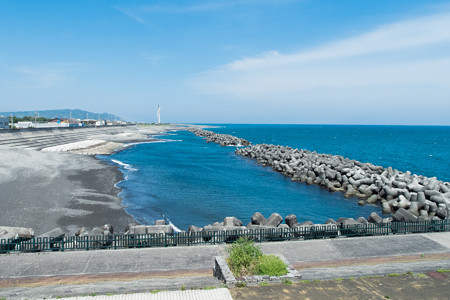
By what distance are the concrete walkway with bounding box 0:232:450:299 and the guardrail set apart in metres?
0.47

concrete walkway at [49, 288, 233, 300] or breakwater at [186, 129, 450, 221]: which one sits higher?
concrete walkway at [49, 288, 233, 300]

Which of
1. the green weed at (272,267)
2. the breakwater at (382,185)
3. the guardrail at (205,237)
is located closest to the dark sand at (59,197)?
the guardrail at (205,237)

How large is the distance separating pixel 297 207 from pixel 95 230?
16.9m

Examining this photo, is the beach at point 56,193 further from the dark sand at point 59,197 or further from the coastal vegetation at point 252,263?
the coastal vegetation at point 252,263

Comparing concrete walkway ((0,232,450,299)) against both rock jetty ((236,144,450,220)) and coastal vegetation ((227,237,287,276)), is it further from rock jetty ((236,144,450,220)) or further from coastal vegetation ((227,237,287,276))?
rock jetty ((236,144,450,220))

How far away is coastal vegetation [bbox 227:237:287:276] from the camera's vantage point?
1079cm

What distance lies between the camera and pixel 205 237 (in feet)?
49.7

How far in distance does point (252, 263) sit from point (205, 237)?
14.6 feet

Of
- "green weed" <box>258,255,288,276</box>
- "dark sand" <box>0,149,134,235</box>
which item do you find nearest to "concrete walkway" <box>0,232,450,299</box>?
"green weed" <box>258,255,288,276</box>

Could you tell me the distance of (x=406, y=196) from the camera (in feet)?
92.6

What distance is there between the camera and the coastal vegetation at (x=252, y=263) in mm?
10789

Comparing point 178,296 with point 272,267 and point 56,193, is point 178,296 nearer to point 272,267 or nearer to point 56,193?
point 272,267

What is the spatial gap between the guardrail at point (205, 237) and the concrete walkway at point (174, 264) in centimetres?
47

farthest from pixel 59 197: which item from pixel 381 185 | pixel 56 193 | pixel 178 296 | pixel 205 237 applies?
pixel 381 185
